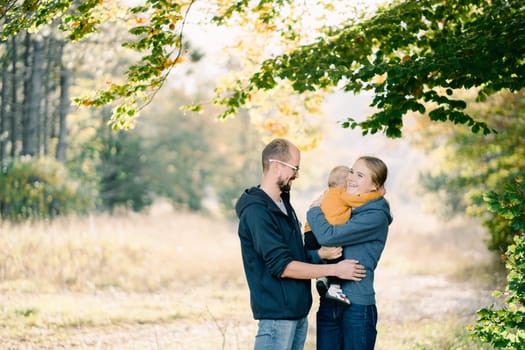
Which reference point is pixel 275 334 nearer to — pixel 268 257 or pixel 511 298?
pixel 268 257

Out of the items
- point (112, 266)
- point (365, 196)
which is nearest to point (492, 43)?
point (365, 196)

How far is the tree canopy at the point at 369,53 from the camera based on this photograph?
19.8 feet

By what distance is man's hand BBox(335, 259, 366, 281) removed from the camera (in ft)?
12.6

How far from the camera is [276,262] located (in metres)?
3.63

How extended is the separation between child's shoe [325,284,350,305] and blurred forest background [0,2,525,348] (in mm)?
1362

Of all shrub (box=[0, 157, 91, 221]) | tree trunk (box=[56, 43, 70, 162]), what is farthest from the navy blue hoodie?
tree trunk (box=[56, 43, 70, 162])

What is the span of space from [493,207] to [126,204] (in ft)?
75.5

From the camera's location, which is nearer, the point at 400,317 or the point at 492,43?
the point at 492,43

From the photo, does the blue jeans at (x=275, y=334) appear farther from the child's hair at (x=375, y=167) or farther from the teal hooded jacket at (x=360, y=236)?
the child's hair at (x=375, y=167)

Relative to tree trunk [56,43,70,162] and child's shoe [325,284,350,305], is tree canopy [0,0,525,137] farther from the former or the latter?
tree trunk [56,43,70,162]

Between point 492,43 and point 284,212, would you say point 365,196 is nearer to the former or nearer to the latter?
point 284,212

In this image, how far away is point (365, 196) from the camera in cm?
401

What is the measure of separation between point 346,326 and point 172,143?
97.5 ft

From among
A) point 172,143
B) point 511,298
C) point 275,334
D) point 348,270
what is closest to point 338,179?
point 348,270
